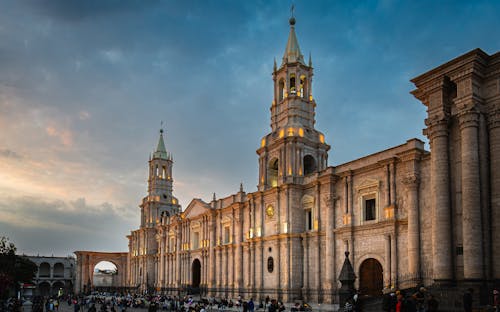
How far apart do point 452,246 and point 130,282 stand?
208 feet

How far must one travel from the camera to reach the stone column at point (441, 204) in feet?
63.2

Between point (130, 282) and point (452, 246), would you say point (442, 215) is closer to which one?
Answer: point (452, 246)

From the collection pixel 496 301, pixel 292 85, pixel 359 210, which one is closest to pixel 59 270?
pixel 292 85

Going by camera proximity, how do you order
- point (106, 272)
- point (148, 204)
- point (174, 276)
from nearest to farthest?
point (174, 276) → point (148, 204) → point (106, 272)

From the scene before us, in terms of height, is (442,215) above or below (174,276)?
above

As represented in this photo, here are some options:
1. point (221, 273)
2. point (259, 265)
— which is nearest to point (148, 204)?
point (221, 273)

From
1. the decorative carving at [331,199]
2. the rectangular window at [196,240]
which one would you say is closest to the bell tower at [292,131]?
the decorative carving at [331,199]

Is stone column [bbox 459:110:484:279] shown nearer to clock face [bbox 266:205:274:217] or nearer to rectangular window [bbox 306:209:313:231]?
rectangular window [bbox 306:209:313:231]

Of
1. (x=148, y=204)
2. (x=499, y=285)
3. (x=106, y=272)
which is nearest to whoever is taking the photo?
(x=499, y=285)

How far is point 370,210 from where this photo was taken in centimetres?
3281

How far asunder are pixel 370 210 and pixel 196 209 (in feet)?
88.5

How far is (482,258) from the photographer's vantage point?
18125 mm

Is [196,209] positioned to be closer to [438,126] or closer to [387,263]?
[387,263]

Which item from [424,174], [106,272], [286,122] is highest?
[286,122]
